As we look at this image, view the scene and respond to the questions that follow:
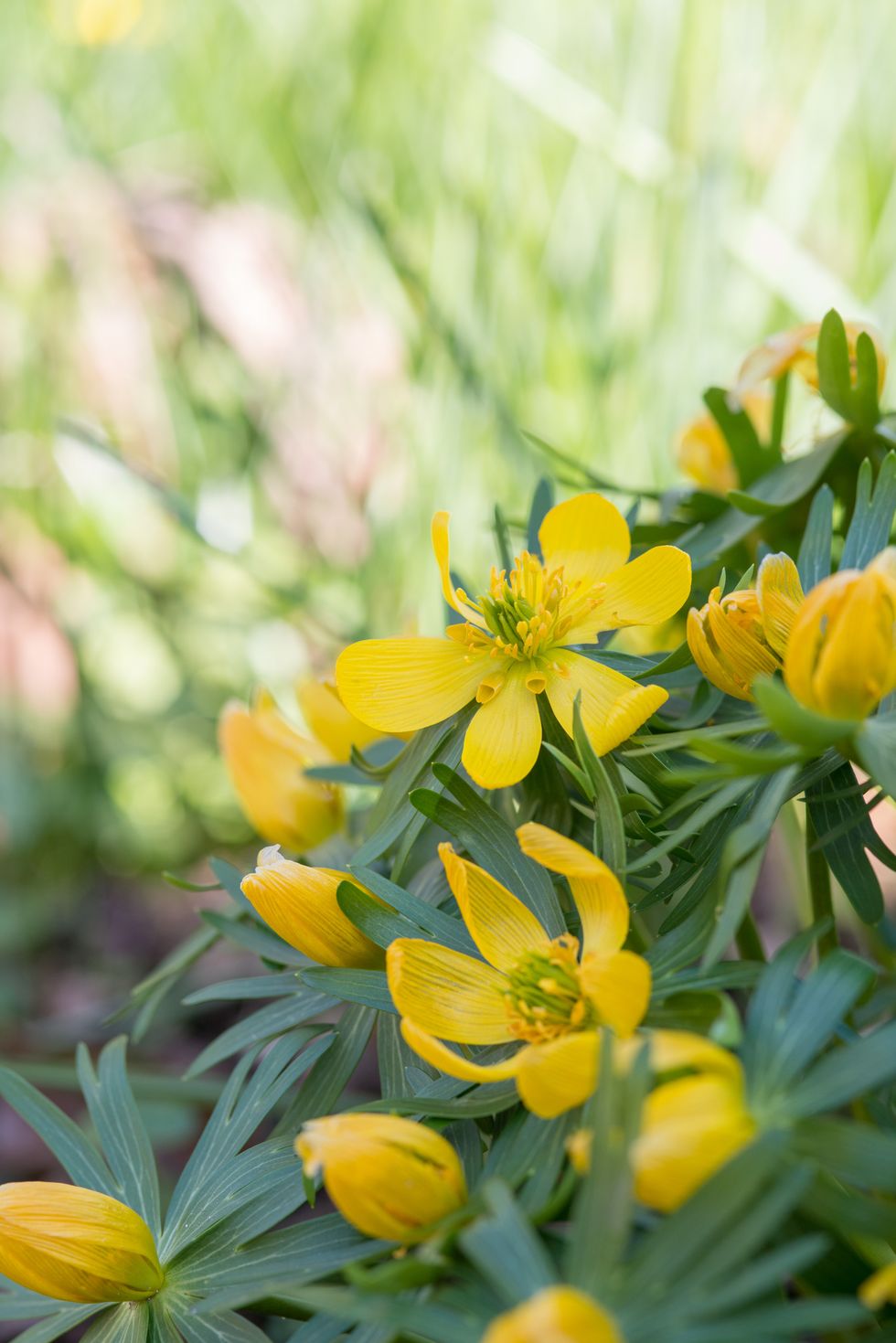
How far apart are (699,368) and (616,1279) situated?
40.2 inches

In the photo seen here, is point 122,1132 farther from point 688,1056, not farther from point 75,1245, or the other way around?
point 688,1056

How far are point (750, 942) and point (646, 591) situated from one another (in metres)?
0.17

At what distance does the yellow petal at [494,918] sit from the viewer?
→ 39 centimetres

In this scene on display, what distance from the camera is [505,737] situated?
44cm

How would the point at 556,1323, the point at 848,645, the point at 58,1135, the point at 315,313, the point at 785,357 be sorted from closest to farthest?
the point at 556,1323 → the point at 848,645 → the point at 58,1135 → the point at 785,357 → the point at 315,313

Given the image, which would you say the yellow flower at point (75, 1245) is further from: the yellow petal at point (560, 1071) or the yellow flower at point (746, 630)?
the yellow flower at point (746, 630)

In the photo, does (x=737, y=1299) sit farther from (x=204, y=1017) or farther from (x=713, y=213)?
(x=204, y=1017)

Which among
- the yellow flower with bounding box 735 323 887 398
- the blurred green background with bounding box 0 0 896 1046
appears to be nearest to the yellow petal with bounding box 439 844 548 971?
the yellow flower with bounding box 735 323 887 398

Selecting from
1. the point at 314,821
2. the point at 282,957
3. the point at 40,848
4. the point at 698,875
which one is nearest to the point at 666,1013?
the point at 698,875

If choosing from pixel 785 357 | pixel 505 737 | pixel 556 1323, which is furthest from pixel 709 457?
pixel 556 1323

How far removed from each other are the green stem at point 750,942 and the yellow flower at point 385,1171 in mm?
208

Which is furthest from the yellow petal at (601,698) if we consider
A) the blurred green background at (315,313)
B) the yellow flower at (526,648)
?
the blurred green background at (315,313)

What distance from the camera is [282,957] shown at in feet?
1.61

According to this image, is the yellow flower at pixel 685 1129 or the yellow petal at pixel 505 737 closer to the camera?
the yellow flower at pixel 685 1129
